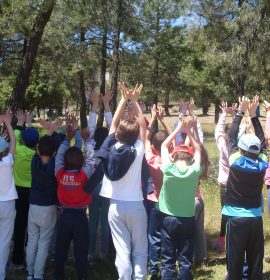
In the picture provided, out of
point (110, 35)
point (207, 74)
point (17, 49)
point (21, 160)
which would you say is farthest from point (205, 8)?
point (21, 160)

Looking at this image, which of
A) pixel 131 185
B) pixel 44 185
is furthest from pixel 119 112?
pixel 44 185

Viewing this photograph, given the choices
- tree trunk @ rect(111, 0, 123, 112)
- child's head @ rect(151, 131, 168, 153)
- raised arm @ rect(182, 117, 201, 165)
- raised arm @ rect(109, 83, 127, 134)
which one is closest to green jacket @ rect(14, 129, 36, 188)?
raised arm @ rect(109, 83, 127, 134)

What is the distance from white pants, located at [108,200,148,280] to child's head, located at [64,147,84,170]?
0.55m

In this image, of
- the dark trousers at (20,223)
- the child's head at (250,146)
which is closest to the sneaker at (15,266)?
→ the dark trousers at (20,223)

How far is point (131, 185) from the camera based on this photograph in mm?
4402

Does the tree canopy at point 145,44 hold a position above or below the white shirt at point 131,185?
above

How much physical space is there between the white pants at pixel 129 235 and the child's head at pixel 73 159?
0.55 m

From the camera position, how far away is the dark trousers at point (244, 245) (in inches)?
168

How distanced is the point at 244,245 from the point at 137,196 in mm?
1138

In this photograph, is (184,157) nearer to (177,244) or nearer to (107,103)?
(177,244)

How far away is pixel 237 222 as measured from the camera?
14.0 feet

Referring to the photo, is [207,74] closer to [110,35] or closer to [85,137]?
[110,35]

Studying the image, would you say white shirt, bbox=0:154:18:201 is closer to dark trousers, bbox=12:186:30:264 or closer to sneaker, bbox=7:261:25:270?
dark trousers, bbox=12:186:30:264

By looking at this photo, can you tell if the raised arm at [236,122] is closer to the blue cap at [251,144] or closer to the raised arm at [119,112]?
the blue cap at [251,144]
